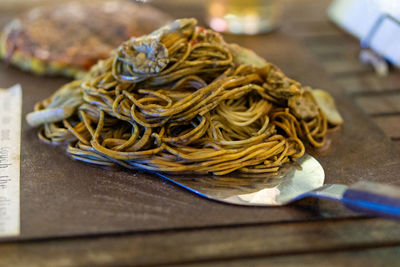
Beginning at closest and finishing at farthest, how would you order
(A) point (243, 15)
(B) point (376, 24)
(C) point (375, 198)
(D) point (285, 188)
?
(C) point (375, 198), (D) point (285, 188), (B) point (376, 24), (A) point (243, 15)

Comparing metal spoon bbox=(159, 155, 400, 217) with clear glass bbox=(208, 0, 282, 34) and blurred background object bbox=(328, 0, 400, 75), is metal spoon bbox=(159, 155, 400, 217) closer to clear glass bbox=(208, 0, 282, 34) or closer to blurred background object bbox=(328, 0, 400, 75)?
blurred background object bbox=(328, 0, 400, 75)

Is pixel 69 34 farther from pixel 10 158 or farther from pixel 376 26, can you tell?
pixel 376 26

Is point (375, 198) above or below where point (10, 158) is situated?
above

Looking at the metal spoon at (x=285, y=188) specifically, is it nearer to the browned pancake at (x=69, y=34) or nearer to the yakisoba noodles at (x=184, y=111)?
the yakisoba noodles at (x=184, y=111)

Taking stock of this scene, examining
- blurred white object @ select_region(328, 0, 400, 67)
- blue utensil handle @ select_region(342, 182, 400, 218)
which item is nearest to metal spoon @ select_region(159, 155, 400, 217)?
blue utensil handle @ select_region(342, 182, 400, 218)

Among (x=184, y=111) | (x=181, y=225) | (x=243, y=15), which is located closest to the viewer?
(x=181, y=225)

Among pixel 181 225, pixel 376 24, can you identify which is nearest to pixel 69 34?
pixel 181 225

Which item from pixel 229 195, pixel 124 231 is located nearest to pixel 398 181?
pixel 229 195

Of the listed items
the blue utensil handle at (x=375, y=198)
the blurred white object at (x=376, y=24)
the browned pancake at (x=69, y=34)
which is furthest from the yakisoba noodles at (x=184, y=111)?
the blurred white object at (x=376, y=24)
